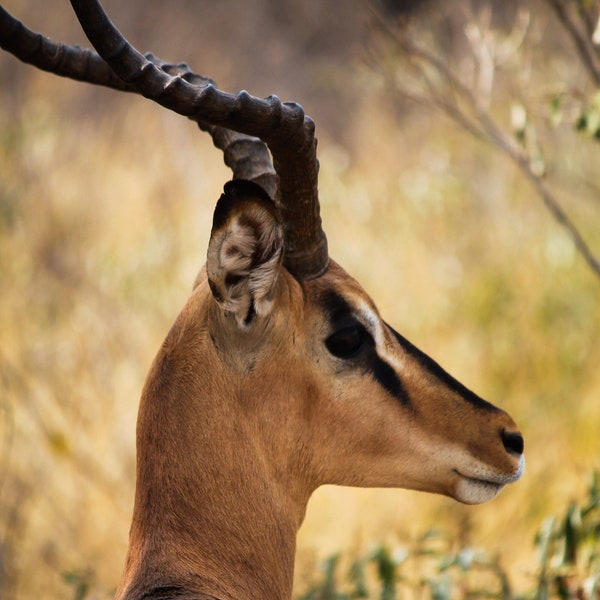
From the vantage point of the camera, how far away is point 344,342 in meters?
3.13

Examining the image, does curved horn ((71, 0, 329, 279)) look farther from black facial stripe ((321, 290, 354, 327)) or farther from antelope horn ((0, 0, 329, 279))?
black facial stripe ((321, 290, 354, 327))

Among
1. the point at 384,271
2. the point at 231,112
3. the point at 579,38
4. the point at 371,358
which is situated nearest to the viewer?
the point at 231,112

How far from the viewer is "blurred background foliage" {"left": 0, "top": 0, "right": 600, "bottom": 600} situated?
19.9ft

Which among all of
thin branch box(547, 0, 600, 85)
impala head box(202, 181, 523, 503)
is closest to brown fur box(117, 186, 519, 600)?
impala head box(202, 181, 523, 503)

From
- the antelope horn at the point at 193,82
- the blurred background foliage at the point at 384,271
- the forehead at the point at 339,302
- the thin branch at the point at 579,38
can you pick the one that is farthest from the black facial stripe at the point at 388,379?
the thin branch at the point at 579,38

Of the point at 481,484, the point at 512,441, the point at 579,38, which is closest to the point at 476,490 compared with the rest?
the point at 481,484

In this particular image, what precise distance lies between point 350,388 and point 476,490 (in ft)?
1.82

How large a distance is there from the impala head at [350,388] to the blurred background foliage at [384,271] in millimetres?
1277

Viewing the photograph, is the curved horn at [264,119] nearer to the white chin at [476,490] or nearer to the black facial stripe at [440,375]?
the black facial stripe at [440,375]

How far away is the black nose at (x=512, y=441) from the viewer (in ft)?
10.7

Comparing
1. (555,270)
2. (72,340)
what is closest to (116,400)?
(72,340)

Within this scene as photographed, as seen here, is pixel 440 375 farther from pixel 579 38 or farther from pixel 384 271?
pixel 384 271

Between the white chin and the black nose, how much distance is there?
0.41 ft

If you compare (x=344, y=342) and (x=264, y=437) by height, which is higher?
(x=344, y=342)
